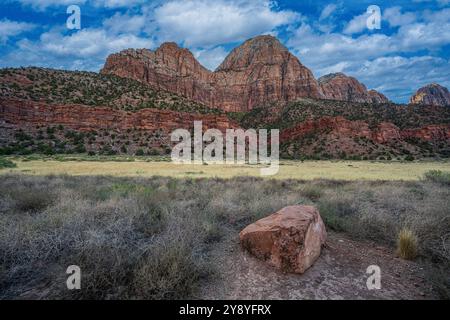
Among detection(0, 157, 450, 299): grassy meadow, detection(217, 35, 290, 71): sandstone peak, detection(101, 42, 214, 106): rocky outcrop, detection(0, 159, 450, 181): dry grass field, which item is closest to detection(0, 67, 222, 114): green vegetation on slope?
detection(0, 159, 450, 181): dry grass field

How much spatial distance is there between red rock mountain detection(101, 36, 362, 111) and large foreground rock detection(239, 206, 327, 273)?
103410mm

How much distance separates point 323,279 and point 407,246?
2.01 metres

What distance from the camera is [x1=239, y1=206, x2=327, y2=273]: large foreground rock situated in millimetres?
4047

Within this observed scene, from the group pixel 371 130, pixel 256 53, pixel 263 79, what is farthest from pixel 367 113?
pixel 256 53

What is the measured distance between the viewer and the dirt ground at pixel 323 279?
354 cm

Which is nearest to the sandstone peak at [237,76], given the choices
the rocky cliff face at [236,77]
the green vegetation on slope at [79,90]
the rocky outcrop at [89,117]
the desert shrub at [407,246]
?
the rocky cliff face at [236,77]

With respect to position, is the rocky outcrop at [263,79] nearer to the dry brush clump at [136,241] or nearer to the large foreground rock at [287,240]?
the dry brush clump at [136,241]

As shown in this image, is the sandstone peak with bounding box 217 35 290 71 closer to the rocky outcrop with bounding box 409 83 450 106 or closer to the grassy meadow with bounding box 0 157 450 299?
the rocky outcrop with bounding box 409 83 450 106

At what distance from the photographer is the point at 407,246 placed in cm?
470

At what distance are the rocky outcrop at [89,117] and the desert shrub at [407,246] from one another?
5010cm

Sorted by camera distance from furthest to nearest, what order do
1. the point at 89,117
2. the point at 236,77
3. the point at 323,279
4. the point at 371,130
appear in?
the point at 236,77 → the point at 371,130 → the point at 89,117 → the point at 323,279

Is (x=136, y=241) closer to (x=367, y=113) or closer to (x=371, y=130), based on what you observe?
(x=371, y=130)
